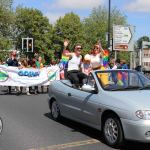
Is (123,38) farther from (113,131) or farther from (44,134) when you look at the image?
(113,131)

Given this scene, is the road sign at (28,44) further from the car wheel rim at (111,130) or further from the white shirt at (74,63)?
the car wheel rim at (111,130)

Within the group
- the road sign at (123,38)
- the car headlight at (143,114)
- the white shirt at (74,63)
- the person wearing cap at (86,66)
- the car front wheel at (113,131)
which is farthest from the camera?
the road sign at (123,38)

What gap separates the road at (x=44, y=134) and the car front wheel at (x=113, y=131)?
14 cm

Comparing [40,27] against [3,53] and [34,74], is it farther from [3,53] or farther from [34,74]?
[34,74]

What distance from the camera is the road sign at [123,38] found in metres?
30.3

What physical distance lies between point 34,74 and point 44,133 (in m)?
10.3

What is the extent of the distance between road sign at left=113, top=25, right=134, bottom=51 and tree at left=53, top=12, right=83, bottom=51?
162 feet

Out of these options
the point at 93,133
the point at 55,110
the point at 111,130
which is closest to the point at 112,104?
the point at 111,130

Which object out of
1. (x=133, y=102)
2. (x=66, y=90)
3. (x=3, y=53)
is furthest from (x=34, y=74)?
(x=3, y=53)

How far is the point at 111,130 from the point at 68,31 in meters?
73.6

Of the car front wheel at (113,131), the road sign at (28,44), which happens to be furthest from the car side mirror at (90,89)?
the road sign at (28,44)

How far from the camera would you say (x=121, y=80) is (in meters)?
9.09

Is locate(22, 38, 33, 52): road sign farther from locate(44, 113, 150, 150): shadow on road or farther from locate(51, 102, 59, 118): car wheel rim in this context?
locate(51, 102, 59, 118): car wheel rim

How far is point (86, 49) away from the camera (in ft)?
258
